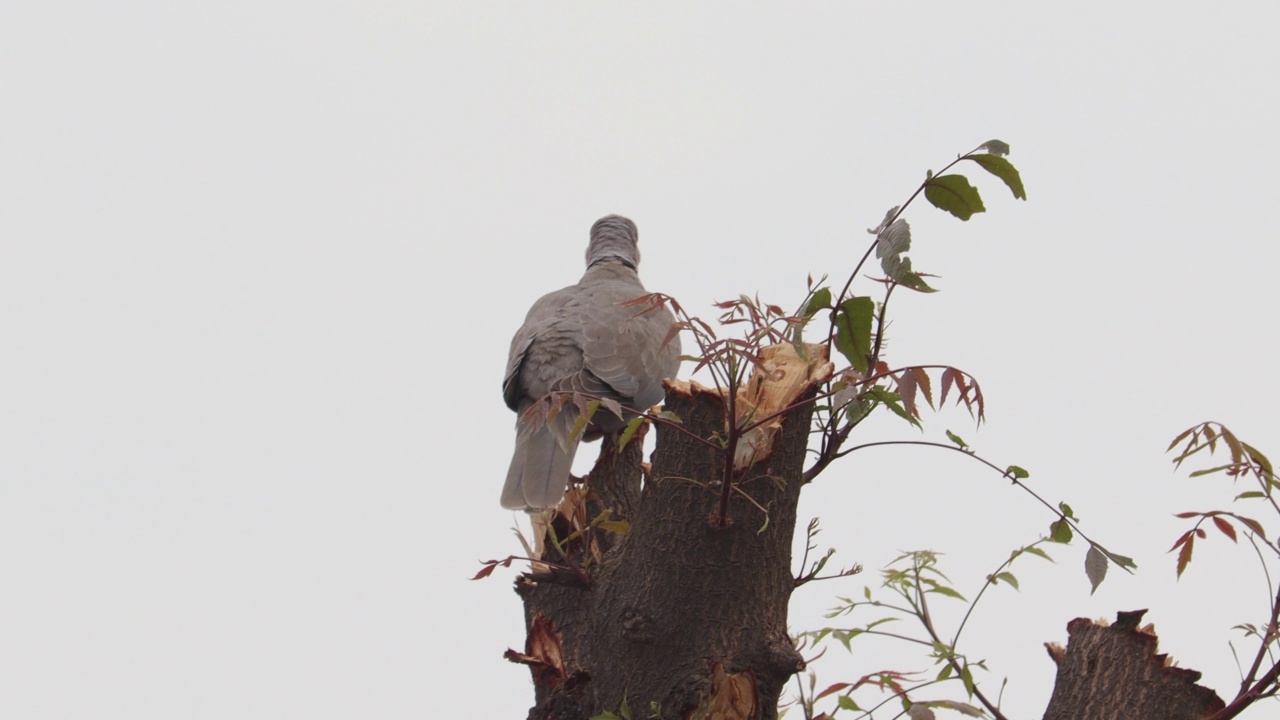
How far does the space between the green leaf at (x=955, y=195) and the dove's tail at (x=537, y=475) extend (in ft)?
5.65

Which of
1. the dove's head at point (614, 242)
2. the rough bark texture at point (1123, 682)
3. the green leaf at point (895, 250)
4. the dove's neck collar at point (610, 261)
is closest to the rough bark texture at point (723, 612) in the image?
the rough bark texture at point (1123, 682)

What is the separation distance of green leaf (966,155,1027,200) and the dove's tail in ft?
5.93

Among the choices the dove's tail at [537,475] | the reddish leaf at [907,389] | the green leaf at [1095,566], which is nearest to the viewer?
the reddish leaf at [907,389]

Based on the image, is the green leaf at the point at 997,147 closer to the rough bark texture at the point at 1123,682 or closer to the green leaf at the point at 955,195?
the green leaf at the point at 955,195

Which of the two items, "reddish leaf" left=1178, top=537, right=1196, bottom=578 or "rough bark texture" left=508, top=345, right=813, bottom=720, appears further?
"rough bark texture" left=508, top=345, right=813, bottom=720

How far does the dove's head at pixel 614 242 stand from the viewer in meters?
6.08

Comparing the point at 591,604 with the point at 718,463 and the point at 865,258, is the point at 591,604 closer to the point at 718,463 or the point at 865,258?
the point at 718,463

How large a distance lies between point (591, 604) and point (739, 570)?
40 cm

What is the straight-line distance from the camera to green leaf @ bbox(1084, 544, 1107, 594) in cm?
230

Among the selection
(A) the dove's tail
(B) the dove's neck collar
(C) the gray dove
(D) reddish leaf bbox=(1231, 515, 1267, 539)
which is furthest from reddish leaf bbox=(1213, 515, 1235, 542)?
(B) the dove's neck collar

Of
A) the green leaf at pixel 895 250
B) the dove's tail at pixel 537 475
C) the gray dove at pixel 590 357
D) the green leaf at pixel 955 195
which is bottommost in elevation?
the green leaf at pixel 895 250

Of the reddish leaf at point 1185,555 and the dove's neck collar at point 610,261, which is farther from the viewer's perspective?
the dove's neck collar at point 610,261

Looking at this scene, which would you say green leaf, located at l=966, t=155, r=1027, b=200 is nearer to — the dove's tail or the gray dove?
the dove's tail

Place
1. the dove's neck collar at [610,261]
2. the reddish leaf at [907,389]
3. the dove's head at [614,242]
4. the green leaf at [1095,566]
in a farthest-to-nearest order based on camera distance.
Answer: the dove's head at [614,242], the dove's neck collar at [610,261], the green leaf at [1095,566], the reddish leaf at [907,389]
